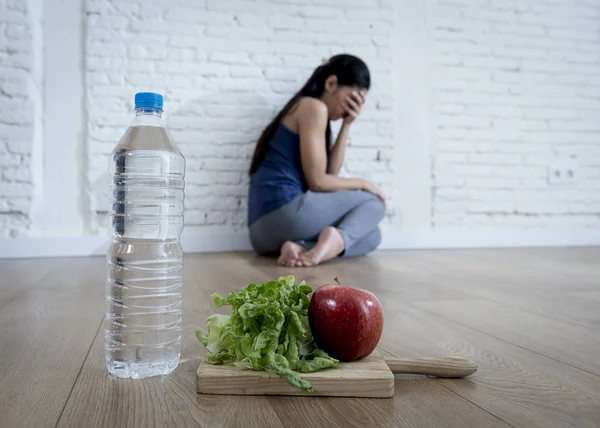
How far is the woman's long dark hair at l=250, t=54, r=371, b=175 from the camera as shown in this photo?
2.79 meters

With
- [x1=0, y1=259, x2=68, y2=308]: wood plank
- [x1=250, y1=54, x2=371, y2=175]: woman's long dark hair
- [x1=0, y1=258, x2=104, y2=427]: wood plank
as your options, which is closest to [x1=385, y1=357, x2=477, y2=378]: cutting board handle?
[x1=0, y1=258, x2=104, y2=427]: wood plank

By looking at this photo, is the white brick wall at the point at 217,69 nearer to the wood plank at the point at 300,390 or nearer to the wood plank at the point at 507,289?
the wood plank at the point at 507,289

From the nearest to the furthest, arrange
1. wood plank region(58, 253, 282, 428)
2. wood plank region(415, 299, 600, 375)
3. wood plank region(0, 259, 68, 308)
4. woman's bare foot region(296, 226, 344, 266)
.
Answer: wood plank region(58, 253, 282, 428)
wood plank region(415, 299, 600, 375)
wood plank region(0, 259, 68, 308)
woman's bare foot region(296, 226, 344, 266)

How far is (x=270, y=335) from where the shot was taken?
84cm

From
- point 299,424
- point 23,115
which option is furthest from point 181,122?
point 299,424

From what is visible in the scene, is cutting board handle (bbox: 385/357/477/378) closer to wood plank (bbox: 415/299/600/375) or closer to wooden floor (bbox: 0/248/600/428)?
wooden floor (bbox: 0/248/600/428)

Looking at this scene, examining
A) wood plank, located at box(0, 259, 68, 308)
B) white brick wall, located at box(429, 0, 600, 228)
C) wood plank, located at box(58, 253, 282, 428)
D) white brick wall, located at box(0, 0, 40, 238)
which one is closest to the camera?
wood plank, located at box(58, 253, 282, 428)

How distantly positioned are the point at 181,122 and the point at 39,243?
996mm

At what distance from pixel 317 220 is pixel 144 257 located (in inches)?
70.6

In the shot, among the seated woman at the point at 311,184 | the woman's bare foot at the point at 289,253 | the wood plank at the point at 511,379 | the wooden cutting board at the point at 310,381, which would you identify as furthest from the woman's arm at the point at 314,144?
the wooden cutting board at the point at 310,381

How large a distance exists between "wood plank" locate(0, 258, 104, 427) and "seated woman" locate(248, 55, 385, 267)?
101 cm

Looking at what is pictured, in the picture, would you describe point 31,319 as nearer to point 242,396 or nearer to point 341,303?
point 242,396

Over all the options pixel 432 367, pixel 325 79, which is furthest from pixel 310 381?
pixel 325 79

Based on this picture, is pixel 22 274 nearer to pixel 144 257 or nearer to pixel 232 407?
pixel 144 257
